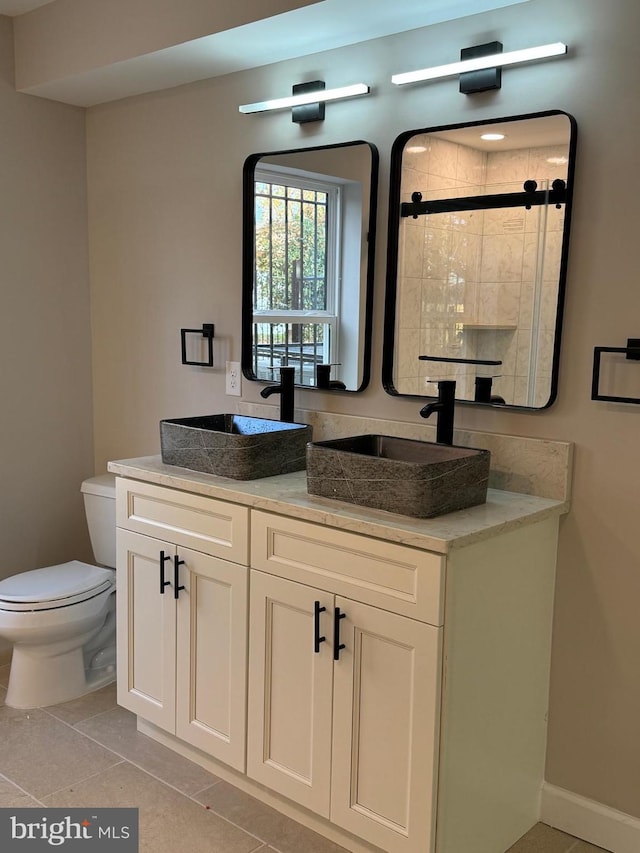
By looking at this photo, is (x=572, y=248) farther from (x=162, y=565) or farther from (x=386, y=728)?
(x=162, y=565)

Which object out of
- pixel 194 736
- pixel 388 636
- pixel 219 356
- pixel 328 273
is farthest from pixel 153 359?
pixel 388 636

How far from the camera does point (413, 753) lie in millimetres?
1919

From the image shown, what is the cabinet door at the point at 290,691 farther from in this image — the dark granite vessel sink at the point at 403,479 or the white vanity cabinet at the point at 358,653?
the dark granite vessel sink at the point at 403,479

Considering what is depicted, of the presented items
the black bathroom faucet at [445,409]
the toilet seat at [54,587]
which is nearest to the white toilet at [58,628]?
the toilet seat at [54,587]

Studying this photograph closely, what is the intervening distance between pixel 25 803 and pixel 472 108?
2318 mm

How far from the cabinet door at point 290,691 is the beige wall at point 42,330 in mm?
1503

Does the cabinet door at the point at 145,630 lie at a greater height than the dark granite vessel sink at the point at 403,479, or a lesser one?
lesser

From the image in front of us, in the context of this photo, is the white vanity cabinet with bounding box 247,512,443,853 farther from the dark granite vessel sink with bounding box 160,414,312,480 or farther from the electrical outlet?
the electrical outlet

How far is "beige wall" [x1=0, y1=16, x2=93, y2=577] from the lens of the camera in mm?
3186

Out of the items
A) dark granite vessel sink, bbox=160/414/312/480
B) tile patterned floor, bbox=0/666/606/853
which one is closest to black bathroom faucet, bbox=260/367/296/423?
dark granite vessel sink, bbox=160/414/312/480

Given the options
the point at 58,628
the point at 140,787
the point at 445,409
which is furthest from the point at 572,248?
the point at 58,628

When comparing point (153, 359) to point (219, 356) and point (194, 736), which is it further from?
point (194, 736)

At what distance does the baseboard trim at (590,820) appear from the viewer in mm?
2129

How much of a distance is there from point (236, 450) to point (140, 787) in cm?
104
